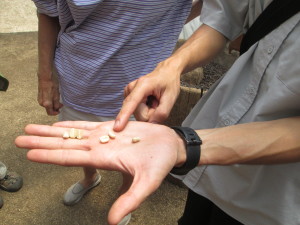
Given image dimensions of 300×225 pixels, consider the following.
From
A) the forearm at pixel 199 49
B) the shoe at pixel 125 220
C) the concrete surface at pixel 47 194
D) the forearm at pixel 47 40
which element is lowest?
the concrete surface at pixel 47 194

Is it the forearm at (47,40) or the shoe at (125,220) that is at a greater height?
the forearm at (47,40)

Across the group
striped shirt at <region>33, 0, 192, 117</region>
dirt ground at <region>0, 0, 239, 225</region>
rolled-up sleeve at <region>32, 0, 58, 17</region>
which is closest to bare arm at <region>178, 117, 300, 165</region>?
striped shirt at <region>33, 0, 192, 117</region>

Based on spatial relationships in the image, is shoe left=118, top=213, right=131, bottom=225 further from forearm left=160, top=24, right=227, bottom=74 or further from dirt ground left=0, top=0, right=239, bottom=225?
forearm left=160, top=24, right=227, bottom=74

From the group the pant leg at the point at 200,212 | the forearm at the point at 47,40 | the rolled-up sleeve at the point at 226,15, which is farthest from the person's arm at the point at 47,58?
the pant leg at the point at 200,212

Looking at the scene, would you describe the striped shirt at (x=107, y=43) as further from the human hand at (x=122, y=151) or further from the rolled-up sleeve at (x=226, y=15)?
the human hand at (x=122, y=151)

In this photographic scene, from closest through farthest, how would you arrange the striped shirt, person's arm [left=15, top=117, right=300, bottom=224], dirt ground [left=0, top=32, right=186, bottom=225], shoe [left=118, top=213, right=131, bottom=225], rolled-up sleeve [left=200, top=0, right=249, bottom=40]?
person's arm [left=15, top=117, right=300, bottom=224], rolled-up sleeve [left=200, top=0, right=249, bottom=40], the striped shirt, shoe [left=118, top=213, right=131, bottom=225], dirt ground [left=0, top=32, right=186, bottom=225]

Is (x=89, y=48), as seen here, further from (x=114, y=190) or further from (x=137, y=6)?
(x=114, y=190)
